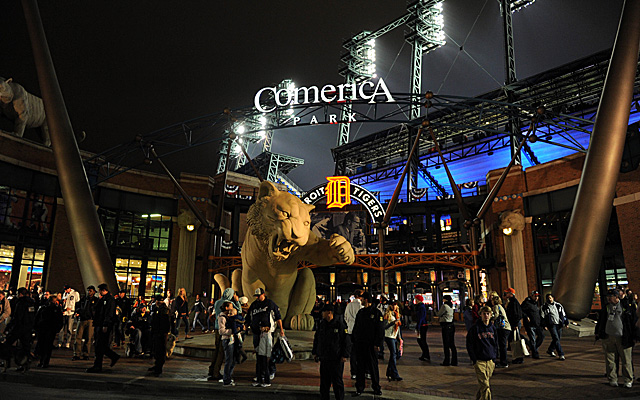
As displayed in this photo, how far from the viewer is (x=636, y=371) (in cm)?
783

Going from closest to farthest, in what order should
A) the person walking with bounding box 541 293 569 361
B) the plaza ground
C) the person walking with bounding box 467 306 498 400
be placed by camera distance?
the person walking with bounding box 467 306 498 400 < the plaza ground < the person walking with bounding box 541 293 569 361

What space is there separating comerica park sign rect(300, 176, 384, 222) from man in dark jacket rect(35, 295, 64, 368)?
53.9 ft

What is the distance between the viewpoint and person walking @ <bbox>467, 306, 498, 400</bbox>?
200 inches

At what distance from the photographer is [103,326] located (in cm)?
763

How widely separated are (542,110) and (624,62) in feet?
12.4

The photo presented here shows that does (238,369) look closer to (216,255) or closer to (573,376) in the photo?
(573,376)

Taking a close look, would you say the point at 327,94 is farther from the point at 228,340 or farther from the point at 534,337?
the point at 228,340

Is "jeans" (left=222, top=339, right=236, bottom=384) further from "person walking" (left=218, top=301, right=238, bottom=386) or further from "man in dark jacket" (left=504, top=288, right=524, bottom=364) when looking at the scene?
"man in dark jacket" (left=504, top=288, right=524, bottom=364)

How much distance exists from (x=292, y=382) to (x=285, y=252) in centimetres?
214

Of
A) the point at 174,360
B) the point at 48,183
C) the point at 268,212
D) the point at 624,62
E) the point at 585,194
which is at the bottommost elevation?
the point at 174,360

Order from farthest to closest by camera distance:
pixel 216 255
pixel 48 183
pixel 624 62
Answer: pixel 216 255 → pixel 48 183 → pixel 624 62

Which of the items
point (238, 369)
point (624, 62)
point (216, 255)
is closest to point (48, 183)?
point (216, 255)

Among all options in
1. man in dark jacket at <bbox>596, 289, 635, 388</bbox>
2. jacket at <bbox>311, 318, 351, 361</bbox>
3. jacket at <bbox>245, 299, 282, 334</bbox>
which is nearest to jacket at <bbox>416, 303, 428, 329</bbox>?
man in dark jacket at <bbox>596, 289, 635, 388</bbox>

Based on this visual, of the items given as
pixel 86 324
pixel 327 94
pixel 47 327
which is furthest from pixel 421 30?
pixel 47 327
